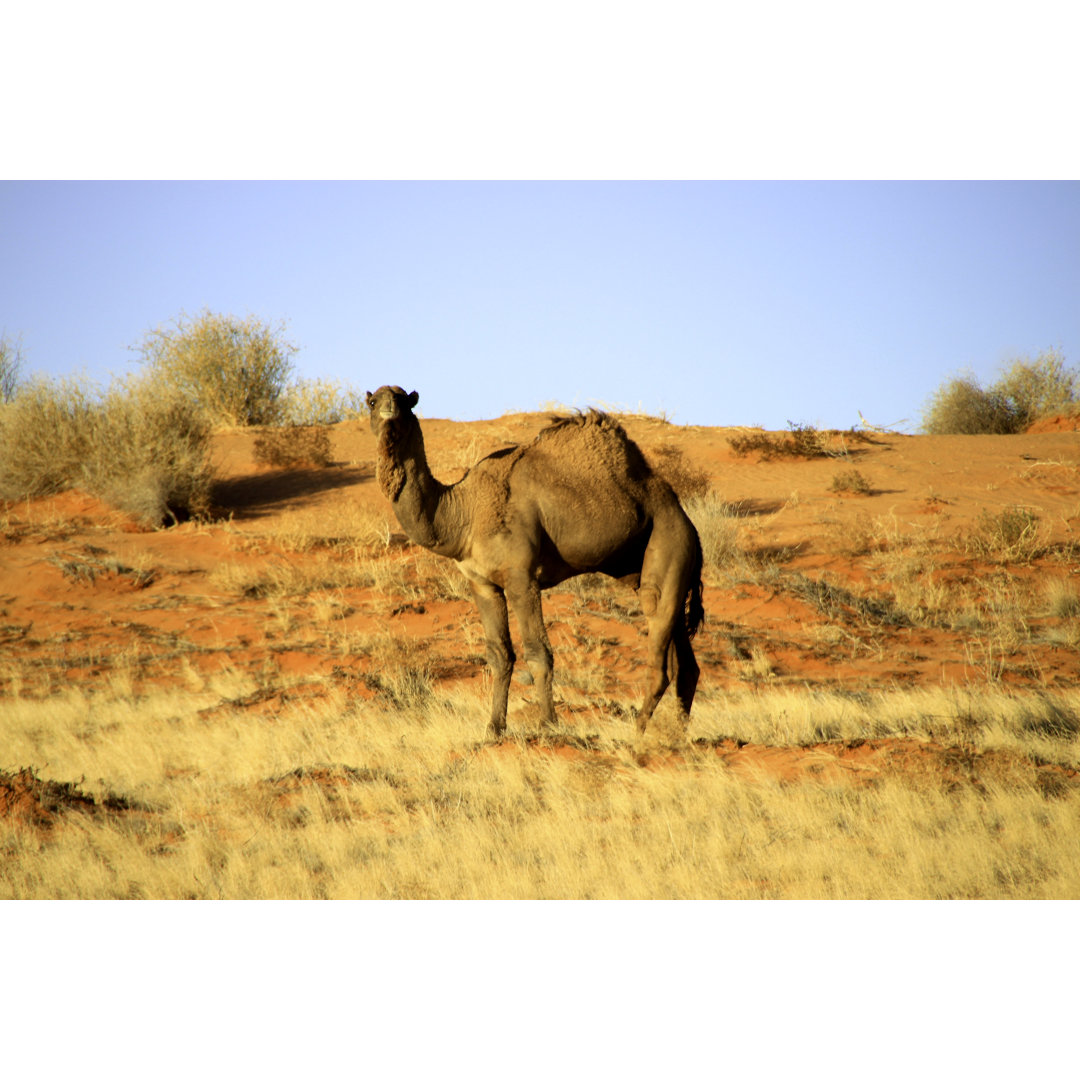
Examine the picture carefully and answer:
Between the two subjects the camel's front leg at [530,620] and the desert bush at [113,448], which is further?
the desert bush at [113,448]

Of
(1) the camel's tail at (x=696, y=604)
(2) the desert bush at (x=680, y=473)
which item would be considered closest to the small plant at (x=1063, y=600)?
(2) the desert bush at (x=680, y=473)

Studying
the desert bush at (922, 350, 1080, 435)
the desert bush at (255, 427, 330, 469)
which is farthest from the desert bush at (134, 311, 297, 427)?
the desert bush at (922, 350, 1080, 435)

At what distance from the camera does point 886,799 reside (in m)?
6.60

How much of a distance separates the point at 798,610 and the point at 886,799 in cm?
955

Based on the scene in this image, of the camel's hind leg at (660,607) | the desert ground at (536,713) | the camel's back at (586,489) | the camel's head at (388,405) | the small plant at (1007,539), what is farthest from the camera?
the small plant at (1007,539)

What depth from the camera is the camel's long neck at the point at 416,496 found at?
8.12 meters

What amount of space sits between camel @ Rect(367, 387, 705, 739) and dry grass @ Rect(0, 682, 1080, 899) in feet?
2.50

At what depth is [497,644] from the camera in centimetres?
855

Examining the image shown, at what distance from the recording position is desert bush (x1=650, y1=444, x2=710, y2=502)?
75.3ft

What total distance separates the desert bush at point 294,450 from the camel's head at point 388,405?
19.6 m

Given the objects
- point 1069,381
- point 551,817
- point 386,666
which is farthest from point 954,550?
point 1069,381

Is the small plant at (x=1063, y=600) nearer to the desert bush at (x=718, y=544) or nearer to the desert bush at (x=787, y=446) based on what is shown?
the desert bush at (x=718, y=544)

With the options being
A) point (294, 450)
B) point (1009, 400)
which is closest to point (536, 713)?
point (294, 450)

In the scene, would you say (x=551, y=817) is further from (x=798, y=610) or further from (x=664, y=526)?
(x=798, y=610)
